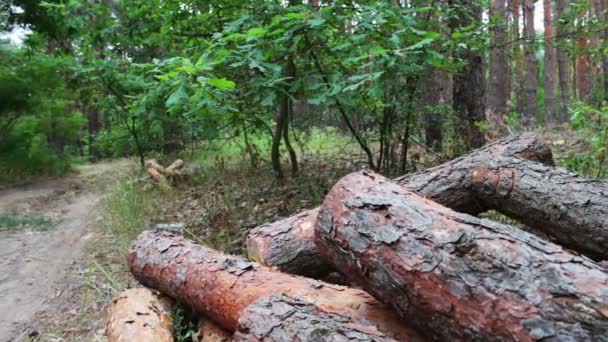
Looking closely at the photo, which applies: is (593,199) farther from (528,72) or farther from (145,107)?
(528,72)

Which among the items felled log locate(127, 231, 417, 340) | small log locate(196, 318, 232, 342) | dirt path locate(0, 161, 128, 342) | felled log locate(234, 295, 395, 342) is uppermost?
felled log locate(234, 295, 395, 342)

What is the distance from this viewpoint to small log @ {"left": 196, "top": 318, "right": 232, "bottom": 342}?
306 cm

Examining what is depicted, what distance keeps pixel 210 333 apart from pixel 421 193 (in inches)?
75.8

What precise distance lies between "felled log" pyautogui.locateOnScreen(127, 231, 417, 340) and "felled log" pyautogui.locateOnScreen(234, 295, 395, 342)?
0.19 m

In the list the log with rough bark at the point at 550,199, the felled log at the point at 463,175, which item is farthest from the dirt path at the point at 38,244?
the log with rough bark at the point at 550,199

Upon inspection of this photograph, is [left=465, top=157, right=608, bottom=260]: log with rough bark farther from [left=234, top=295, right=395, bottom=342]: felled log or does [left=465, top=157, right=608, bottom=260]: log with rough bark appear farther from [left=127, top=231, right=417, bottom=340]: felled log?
[left=234, top=295, right=395, bottom=342]: felled log

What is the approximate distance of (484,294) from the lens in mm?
1979

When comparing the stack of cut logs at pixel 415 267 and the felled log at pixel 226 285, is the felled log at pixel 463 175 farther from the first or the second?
the felled log at pixel 226 285

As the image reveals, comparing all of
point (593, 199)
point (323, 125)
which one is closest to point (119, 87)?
point (323, 125)

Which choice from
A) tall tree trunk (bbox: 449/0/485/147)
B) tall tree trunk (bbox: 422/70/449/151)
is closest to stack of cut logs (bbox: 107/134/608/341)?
tall tree trunk (bbox: 422/70/449/151)

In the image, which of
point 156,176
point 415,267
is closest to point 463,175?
point 415,267

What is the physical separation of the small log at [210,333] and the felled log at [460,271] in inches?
34.7

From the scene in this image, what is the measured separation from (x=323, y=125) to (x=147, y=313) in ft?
16.1

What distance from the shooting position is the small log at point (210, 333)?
10.0 feet
